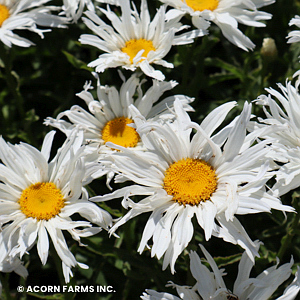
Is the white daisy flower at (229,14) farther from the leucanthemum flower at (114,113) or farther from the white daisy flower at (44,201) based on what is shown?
the white daisy flower at (44,201)

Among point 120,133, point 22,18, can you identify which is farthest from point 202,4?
point 22,18

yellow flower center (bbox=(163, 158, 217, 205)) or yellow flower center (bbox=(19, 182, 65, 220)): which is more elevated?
yellow flower center (bbox=(163, 158, 217, 205))

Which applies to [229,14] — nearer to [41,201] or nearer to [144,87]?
[144,87]

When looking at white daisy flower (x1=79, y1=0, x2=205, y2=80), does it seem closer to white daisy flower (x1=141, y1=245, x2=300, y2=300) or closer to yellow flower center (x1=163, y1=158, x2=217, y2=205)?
yellow flower center (x1=163, y1=158, x2=217, y2=205)

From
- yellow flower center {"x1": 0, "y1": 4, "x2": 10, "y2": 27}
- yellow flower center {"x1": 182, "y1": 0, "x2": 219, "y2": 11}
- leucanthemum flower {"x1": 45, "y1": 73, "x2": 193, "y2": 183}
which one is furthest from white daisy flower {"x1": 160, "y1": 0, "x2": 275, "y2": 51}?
yellow flower center {"x1": 0, "y1": 4, "x2": 10, "y2": 27}

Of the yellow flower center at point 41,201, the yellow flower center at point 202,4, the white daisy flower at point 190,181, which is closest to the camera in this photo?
the white daisy flower at point 190,181

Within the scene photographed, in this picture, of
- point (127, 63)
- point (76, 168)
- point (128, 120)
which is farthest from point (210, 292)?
point (127, 63)

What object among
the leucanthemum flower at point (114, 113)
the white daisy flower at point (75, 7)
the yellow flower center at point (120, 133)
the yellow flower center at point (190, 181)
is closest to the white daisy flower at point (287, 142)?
the yellow flower center at point (190, 181)
